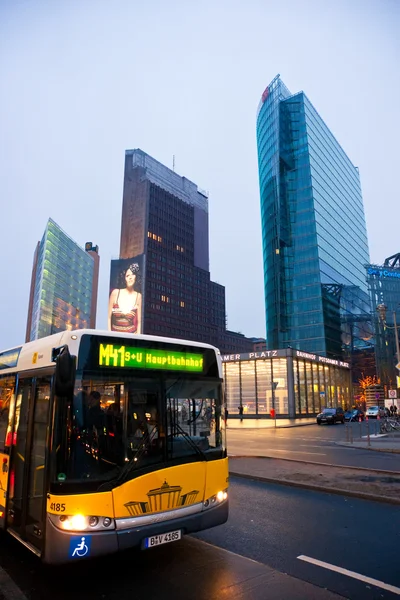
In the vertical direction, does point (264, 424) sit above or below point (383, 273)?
below

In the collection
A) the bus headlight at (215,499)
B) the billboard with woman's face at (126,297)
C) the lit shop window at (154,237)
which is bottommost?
the bus headlight at (215,499)

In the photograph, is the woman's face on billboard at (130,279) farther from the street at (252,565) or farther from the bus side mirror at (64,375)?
the bus side mirror at (64,375)

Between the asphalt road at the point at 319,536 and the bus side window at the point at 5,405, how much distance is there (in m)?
3.39

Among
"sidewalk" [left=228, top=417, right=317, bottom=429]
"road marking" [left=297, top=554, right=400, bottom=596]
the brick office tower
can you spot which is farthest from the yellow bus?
the brick office tower

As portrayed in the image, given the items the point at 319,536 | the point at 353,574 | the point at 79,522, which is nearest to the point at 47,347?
the point at 79,522

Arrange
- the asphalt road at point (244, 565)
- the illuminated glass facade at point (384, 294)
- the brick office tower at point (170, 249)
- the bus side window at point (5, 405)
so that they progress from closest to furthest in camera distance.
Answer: the asphalt road at point (244, 565) < the bus side window at point (5, 405) < the illuminated glass facade at point (384, 294) < the brick office tower at point (170, 249)

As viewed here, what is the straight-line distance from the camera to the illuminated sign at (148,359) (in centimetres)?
516

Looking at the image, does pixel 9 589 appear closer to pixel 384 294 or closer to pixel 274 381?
pixel 274 381

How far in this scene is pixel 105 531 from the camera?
450 cm

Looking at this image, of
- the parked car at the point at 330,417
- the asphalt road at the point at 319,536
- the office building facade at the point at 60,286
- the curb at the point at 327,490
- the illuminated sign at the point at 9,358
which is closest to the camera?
the asphalt road at the point at 319,536

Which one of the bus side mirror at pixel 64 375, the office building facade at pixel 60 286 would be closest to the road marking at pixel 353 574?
the bus side mirror at pixel 64 375

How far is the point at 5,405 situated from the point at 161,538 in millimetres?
3489

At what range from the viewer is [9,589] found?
455 cm

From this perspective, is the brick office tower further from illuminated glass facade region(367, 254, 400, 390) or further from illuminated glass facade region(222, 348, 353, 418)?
illuminated glass facade region(222, 348, 353, 418)
